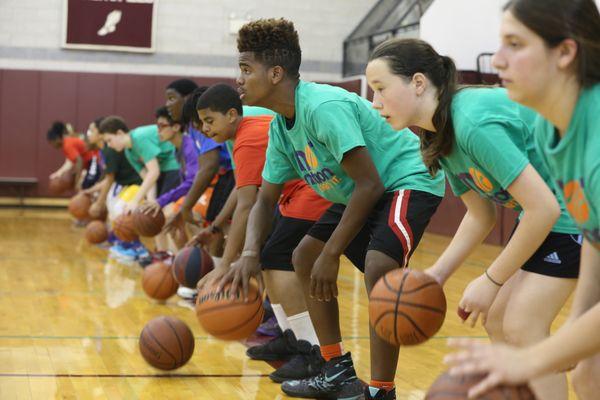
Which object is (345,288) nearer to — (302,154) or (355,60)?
(302,154)

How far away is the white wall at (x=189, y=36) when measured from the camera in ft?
52.9

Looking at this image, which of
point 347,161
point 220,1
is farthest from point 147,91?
point 347,161

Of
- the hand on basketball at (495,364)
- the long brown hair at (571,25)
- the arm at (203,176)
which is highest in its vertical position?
the long brown hair at (571,25)

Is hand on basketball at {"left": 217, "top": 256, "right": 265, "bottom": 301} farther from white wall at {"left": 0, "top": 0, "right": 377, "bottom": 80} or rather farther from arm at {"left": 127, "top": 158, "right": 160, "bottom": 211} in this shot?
white wall at {"left": 0, "top": 0, "right": 377, "bottom": 80}

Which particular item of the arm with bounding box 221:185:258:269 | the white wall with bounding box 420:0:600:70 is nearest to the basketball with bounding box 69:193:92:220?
the white wall with bounding box 420:0:600:70

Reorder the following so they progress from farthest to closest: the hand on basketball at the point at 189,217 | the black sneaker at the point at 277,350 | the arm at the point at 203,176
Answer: the hand on basketball at the point at 189,217, the arm at the point at 203,176, the black sneaker at the point at 277,350

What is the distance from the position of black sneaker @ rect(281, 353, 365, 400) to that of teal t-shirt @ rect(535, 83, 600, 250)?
2096 millimetres

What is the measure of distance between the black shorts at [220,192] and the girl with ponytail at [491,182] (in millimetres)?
3471

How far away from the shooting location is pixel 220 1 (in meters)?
16.7

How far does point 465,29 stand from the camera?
475 inches

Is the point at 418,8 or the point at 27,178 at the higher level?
the point at 418,8

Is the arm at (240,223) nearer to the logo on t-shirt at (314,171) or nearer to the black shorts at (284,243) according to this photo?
the black shorts at (284,243)

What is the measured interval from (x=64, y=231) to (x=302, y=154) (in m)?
9.63

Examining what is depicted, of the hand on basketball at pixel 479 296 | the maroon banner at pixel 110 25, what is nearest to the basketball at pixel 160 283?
the hand on basketball at pixel 479 296
